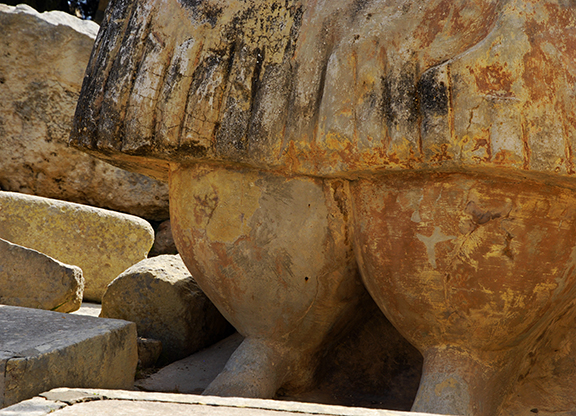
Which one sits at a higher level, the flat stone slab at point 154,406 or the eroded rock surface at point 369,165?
the eroded rock surface at point 369,165

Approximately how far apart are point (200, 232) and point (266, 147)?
0.39 m

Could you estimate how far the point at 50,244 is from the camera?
3.32 meters

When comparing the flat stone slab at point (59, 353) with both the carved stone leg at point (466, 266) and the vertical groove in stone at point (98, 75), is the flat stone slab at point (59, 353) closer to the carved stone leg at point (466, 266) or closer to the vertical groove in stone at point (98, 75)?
the vertical groove in stone at point (98, 75)

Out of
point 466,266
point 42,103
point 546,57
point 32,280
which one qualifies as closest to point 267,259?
point 466,266

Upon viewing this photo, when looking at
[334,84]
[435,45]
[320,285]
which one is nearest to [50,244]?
[320,285]

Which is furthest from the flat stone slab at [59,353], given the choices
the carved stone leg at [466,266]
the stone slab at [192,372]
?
the carved stone leg at [466,266]

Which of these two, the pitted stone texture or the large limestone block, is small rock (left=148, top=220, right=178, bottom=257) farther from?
the pitted stone texture

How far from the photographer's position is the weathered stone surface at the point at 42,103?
4125 mm

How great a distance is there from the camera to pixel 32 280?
2689mm

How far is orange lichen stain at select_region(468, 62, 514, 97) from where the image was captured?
1.39 meters

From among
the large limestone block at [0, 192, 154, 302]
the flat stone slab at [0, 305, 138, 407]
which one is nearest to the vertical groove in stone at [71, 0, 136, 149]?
the flat stone slab at [0, 305, 138, 407]

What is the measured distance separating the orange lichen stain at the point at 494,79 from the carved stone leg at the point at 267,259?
0.47m

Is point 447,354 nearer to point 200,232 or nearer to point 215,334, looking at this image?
point 200,232

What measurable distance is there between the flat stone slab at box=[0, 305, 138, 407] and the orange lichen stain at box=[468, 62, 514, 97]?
1173 mm
